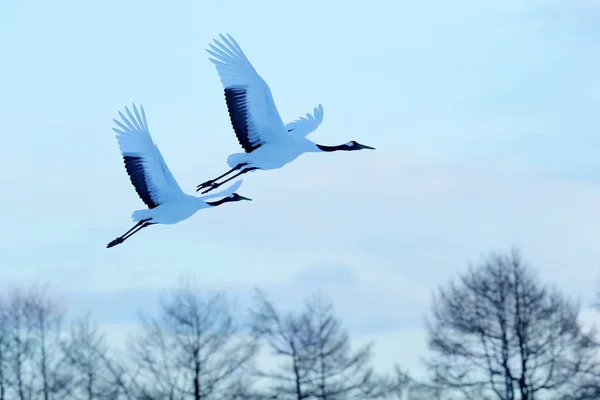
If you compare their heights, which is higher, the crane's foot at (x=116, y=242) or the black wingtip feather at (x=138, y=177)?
the black wingtip feather at (x=138, y=177)

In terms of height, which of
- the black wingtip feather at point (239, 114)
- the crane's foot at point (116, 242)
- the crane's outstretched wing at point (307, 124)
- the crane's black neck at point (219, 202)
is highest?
the crane's outstretched wing at point (307, 124)

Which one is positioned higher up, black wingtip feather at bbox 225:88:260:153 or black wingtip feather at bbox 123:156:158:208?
black wingtip feather at bbox 225:88:260:153

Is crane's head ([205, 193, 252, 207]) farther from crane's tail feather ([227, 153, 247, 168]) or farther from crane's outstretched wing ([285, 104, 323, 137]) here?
crane's outstretched wing ([285, 104, 323, 137])

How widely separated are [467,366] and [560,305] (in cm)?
320

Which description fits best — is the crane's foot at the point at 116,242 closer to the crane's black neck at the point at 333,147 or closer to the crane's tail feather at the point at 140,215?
the crane's tail feather at the point at 140,215

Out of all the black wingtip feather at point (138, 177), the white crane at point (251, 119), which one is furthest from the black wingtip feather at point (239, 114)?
the black wingtip feather at point (138, 177)

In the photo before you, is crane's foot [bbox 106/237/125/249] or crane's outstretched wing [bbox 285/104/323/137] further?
crane's outstretched wing [bbox 285/104/323/137]

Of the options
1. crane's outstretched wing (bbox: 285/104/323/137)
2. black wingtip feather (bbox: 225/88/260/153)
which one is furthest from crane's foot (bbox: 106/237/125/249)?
crane's outstretched wing (bbox: 285/104/323/137)

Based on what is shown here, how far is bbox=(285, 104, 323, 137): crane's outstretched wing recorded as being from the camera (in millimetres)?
36719

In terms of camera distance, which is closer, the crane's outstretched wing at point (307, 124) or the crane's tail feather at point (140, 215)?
the crane's tail feather at point (140, 215)

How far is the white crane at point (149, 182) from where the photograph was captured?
32094 mm

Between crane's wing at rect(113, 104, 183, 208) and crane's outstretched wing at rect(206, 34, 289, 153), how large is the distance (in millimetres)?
1543

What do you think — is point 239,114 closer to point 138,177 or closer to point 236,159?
→ point 236,159

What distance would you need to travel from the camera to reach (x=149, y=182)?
32500 mm
